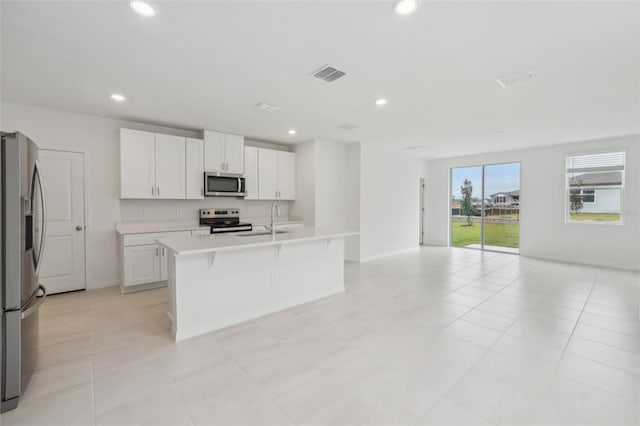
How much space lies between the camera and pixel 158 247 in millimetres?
4145

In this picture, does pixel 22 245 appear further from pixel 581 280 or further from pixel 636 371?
pixel 581 280

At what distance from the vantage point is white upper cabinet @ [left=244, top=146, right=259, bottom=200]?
214 inches

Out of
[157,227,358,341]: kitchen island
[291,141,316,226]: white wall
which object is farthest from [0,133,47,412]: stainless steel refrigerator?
[291,141,316,226]: white wall

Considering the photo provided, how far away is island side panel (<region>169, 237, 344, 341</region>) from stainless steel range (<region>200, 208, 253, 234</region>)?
165 centimetres

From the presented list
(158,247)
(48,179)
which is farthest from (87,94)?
(158,247)

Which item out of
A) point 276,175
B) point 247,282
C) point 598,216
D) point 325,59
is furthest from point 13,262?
point 598,216

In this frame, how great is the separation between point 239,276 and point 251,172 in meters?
2.90

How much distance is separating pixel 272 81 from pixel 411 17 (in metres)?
1.52

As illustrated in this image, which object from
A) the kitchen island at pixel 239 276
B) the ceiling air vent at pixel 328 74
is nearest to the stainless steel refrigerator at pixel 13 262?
the kitchen island at pixel 239 276

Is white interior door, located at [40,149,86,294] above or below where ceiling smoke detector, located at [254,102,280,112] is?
below

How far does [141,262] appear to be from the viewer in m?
4.02

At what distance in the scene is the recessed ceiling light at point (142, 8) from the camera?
1.82m

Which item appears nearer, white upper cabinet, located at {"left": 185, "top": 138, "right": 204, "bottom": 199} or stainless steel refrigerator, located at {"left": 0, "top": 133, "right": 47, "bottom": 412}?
stainless steel refrigerator, located at {"left": 0, "top": 133, "right": 47, "bottom": 412}

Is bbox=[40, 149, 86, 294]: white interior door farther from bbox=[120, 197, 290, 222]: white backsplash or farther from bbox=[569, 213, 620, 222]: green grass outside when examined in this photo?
bbox=[569, 213, 620, 222]: green grass outside
